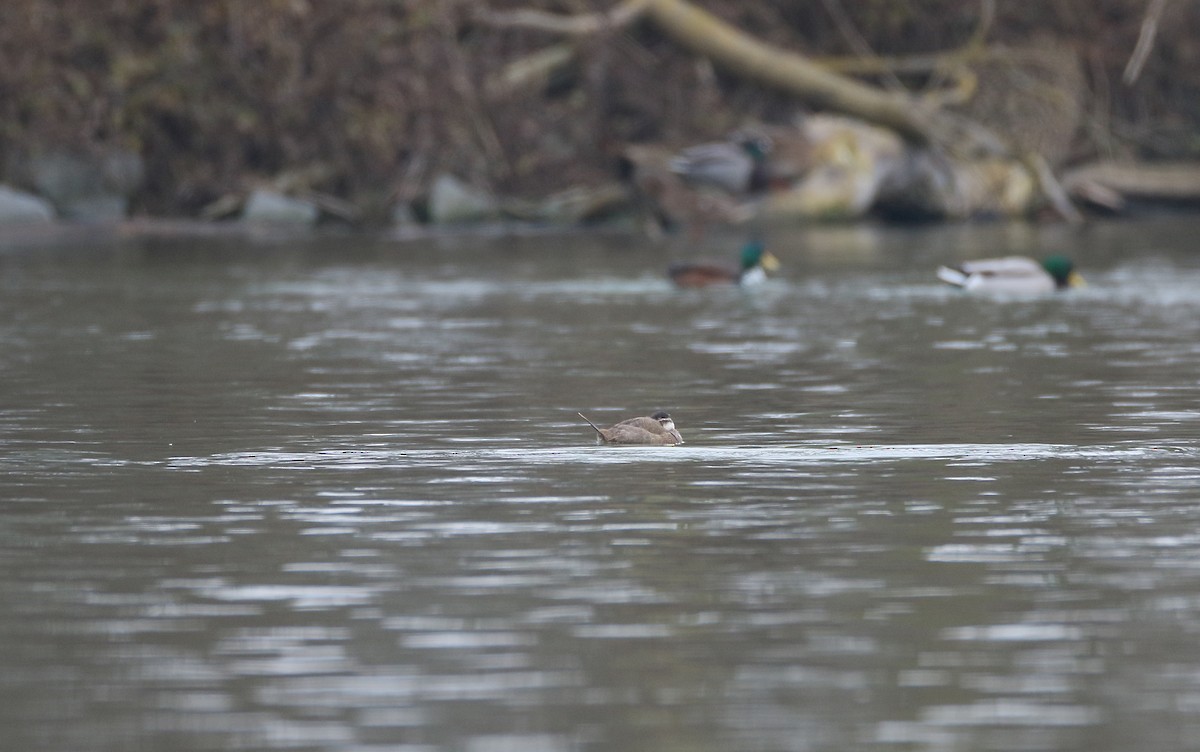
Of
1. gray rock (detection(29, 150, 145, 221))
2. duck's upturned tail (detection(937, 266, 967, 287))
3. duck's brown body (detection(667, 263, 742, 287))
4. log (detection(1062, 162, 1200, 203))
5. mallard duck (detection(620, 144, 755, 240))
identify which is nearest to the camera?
duck's upturned tail (detection(937, 266, 967, 287))

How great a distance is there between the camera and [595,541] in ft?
32.3

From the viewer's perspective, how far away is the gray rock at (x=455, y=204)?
41.5 metres

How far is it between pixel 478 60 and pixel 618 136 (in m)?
3.75

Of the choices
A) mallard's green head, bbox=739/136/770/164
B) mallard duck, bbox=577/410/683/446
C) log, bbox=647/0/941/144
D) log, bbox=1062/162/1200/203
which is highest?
mallard duck, bbox=577/410/683/446

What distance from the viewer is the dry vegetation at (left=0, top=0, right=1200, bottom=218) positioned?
39656mm

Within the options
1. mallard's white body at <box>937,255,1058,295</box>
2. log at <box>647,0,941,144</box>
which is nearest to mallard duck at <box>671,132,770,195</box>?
log at <box>647,0,941,144</box>

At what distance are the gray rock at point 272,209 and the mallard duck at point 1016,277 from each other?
16597 mm

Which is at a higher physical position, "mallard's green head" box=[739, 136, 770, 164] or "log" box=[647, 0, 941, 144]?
"log" box=[647, 0, 941, 144]

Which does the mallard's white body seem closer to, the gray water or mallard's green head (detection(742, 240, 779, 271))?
mallard's green head (detection(742, 240, 779, 271))

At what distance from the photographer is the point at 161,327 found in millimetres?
21562

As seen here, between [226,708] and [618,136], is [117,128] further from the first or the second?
[226,708]

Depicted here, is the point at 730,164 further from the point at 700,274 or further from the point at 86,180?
the point at 700,274

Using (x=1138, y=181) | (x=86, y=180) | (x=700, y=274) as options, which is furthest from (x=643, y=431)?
(x=1138, y=181)

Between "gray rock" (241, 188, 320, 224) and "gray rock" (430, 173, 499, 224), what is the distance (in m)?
2.22
